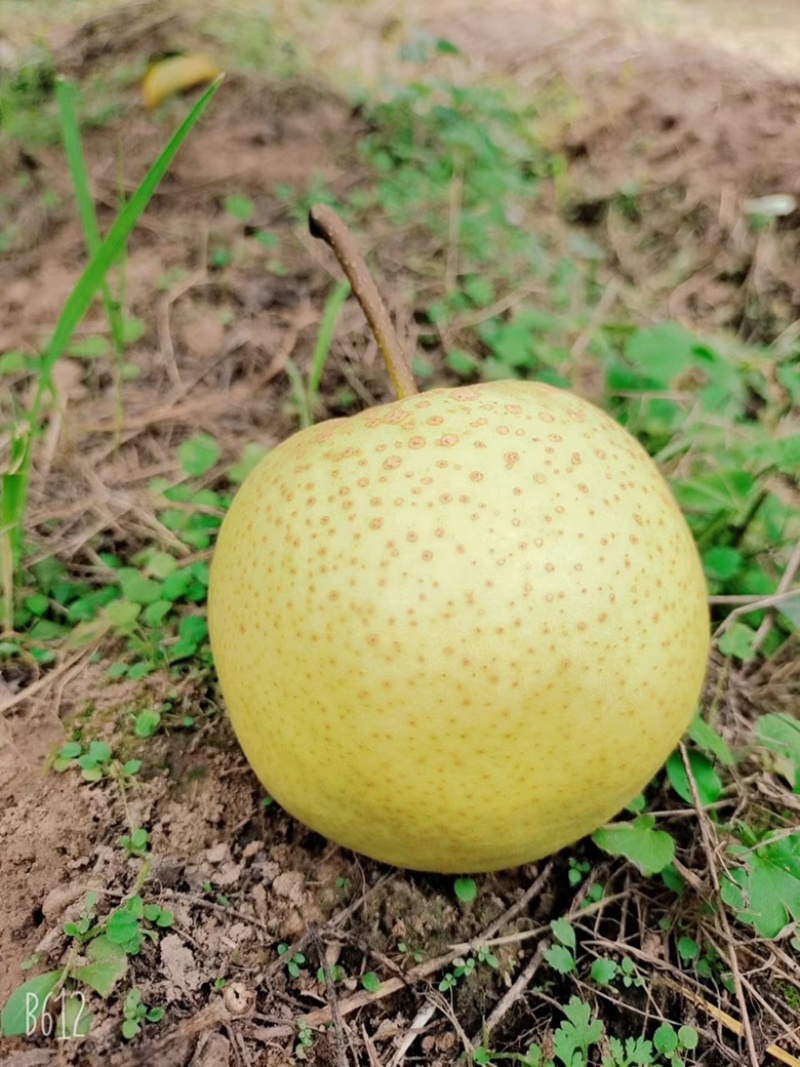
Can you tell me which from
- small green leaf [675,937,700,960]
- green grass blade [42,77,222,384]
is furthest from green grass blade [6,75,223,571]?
small green leaf [675,937,700,960]

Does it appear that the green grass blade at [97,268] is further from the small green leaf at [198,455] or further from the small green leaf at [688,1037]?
the small green leaf at [688,1037]

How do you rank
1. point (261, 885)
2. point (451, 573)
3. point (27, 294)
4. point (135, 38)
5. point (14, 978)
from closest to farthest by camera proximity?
point (451, 573) < point (14, 978) < point (261, 885) < point (27, 294) < point (135, 38)

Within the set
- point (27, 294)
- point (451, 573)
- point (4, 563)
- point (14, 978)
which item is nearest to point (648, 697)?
point (451, 573)

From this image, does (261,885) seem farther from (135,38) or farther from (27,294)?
(135,38)

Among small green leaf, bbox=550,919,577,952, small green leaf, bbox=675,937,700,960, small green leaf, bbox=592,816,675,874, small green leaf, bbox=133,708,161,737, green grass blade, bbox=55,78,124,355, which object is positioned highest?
green grass blade, bbox=55,78,124,355

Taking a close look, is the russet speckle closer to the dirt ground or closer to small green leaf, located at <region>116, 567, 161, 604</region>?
the dirt ground

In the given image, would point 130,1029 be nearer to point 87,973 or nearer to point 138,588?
point 87,973
